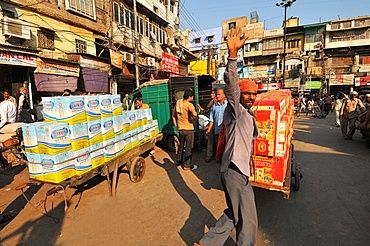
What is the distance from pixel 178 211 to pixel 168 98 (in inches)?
178

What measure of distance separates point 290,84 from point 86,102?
36170mm

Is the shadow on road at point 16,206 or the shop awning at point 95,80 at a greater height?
the shop awning at point 95,80

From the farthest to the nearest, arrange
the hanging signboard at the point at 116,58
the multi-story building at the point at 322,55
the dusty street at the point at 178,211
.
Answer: the multi-story building at the point at 322,55 < the hanging signboard at the point at 116,58 < the dusty street at the point at 178,211

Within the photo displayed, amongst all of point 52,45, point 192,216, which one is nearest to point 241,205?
point 192,216

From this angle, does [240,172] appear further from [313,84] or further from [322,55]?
[322,55]

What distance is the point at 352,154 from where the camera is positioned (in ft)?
20.0

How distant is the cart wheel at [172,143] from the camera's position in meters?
7.04

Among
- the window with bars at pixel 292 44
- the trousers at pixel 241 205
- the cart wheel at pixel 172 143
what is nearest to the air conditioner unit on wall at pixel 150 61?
the cart wheel at pixel 172 143

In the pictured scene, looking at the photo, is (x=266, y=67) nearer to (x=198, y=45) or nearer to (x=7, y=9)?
(x=198, y=45)

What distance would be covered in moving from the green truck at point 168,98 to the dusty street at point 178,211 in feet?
6.97

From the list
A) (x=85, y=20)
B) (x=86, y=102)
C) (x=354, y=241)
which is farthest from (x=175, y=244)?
(x=85, y=20)

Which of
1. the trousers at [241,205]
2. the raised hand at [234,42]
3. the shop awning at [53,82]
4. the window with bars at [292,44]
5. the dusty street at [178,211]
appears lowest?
the dusty street at [178,211]

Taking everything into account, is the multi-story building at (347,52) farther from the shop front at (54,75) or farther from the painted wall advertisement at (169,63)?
the shop front at (54,75)

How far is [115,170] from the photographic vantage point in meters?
3.84
